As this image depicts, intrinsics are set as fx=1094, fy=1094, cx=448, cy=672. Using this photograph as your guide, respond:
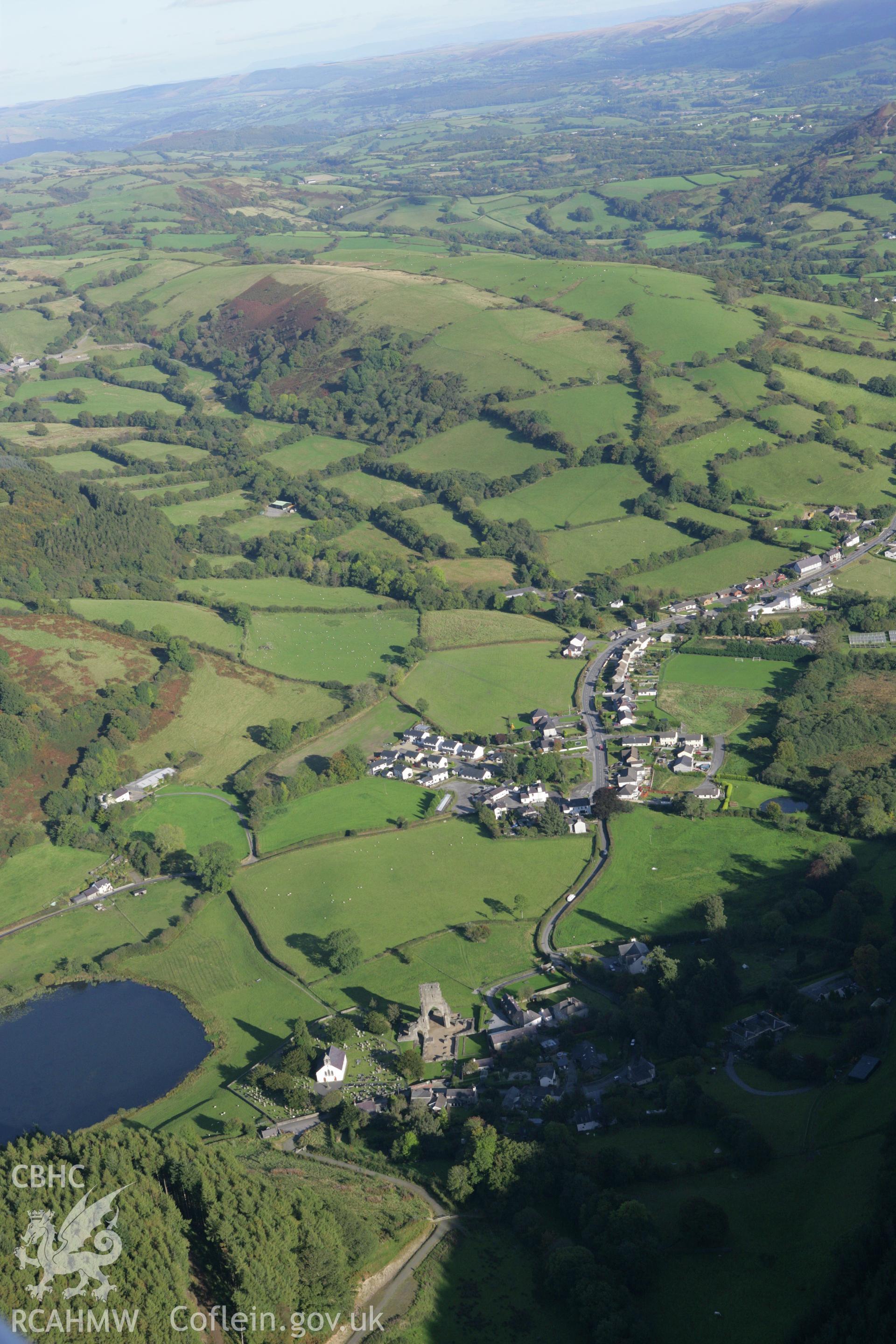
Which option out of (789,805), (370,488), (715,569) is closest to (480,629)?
(715,569)

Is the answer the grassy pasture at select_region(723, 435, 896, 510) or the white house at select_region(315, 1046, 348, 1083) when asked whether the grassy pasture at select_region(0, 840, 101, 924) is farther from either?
the grassy pasture at select_region(723, 435, 896, 510)

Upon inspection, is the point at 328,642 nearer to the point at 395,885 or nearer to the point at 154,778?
the point at 154,778

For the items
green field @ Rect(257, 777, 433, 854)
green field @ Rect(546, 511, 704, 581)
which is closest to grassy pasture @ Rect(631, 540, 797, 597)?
green field @ Rect(546, 511, 704, 581)

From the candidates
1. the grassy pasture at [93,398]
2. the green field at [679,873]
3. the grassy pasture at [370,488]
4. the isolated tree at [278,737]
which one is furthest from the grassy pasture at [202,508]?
the green field at [679,873]

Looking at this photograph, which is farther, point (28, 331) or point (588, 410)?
point (28, 331)

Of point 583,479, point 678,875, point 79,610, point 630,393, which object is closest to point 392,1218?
point 678,875

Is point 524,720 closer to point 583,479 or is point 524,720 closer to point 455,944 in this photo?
point 455,944
